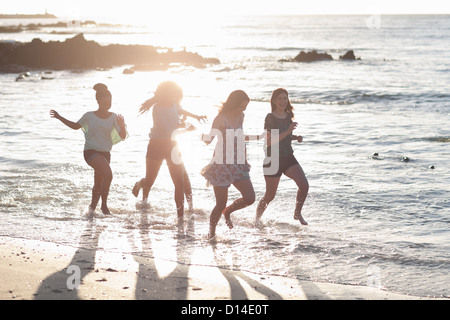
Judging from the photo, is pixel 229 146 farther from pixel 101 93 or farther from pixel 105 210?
pixel 105 210

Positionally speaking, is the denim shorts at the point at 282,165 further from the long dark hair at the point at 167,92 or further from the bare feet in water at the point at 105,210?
the bare feet in water at the point at 105,210

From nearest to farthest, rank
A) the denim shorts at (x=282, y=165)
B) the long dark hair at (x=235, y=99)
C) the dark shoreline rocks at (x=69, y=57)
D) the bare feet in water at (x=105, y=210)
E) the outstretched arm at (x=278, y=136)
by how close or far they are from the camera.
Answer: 1. the long dark hair at (x=235, y=99)
2. the outstretched arm at (x=278, y=136)
3. the denim shorts at (x=282, y=165)
4. the bare feet in water at (x=105, y=210)
5. the dark shoreline rocks at (x=69, y=57)

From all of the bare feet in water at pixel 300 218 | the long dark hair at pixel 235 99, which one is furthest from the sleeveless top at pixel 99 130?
the bare feet in water at pixel 300 218

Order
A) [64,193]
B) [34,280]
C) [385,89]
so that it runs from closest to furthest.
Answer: [34,280] < [64,193] < [385,89]

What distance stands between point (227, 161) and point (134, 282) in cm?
188

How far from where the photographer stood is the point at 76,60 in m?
45.0

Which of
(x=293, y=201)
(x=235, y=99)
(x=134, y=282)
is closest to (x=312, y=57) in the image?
(x=293, y=201)

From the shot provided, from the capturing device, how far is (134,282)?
5.13m

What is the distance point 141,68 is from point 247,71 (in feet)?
25.8

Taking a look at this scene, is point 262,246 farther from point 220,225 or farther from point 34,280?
point 34,280

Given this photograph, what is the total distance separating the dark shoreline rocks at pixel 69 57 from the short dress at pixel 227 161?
37006mm

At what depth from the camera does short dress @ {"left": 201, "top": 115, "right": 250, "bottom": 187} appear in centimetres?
648

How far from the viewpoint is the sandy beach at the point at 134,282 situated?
15.8 feet
